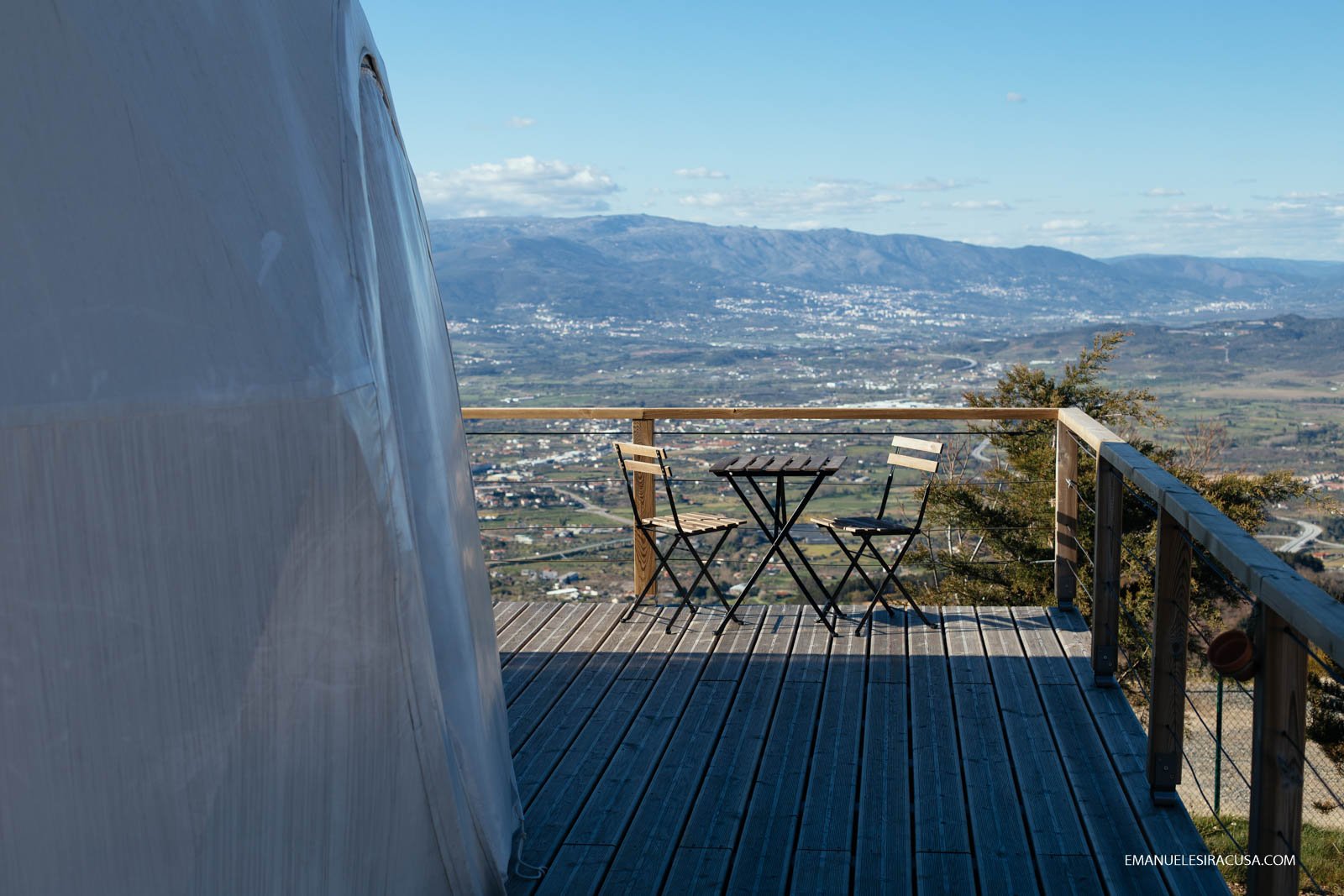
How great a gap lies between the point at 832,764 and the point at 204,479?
237 centimetres

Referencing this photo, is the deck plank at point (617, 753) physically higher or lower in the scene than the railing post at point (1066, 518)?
lower

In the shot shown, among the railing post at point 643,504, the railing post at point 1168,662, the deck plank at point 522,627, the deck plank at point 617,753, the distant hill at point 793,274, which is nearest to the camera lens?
the railing post at point 1168,662

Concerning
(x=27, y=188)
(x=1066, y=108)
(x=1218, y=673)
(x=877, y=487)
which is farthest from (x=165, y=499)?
(x=1066, y=108)

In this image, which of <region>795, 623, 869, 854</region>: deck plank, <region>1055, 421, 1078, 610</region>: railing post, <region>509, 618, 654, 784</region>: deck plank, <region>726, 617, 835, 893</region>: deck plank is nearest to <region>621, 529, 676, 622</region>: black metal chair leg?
<region>509, 618, 654, 784</region>: deck plank

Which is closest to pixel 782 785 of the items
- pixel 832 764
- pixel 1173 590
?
pixel 832 764

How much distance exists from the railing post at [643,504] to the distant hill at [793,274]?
3539cm

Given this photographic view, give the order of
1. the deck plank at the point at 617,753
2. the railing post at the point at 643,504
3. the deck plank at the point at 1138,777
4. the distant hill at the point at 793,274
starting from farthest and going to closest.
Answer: the distant hill at the point at 793,274 → the railing post at the point at 643,504 → the deck plank at the point at 617,753 → the deck plank at the point at 1138,777

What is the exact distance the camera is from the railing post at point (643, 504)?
17.0 feet

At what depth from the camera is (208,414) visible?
129cm

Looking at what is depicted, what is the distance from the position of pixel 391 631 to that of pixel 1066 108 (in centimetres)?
3536

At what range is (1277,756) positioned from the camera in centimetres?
184

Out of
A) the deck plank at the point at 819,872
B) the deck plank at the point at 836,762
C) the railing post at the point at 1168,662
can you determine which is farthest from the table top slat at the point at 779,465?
the deck plank at the point at 819,872

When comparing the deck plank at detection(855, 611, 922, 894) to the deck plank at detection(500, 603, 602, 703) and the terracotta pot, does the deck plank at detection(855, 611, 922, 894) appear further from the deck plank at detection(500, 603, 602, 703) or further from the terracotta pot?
the deck plank at detection(500, 603, 602, 703)

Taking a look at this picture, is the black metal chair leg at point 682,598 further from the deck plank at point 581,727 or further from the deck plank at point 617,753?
the deck plank at point 581,727
